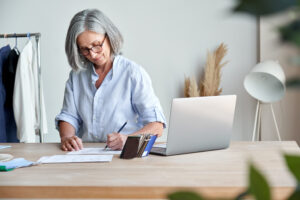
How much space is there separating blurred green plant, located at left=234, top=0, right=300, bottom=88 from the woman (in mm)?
2267

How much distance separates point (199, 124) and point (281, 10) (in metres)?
1.72

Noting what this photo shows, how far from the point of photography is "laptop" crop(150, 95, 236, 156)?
1.84m

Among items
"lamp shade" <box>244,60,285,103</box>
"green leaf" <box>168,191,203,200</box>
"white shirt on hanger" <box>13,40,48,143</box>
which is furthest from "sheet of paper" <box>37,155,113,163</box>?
"lamp shade" <box>244,60,285,103</box>

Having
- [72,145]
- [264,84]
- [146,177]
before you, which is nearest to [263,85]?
[264,84]

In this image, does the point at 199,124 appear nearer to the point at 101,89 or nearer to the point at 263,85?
the point at 101,89

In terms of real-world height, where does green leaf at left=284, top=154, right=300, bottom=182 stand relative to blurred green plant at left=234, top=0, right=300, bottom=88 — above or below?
below

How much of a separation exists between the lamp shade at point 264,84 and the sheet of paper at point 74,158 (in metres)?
2.29

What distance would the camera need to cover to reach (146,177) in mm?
1453

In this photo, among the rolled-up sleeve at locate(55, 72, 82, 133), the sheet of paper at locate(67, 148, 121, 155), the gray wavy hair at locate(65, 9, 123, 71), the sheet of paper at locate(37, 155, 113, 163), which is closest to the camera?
the sheet of paper at locate(37, 155, 113, 163)

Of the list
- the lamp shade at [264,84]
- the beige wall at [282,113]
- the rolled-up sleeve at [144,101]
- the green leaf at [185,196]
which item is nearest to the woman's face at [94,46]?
the rolled-up sleeve at [144,101]

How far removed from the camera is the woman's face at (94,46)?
2543 mm

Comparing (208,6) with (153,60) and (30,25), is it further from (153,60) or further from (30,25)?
(30,25)

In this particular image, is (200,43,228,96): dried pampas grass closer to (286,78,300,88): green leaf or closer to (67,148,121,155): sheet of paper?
(67,148,121,155): sheet of paper

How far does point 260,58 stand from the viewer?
4.32m
